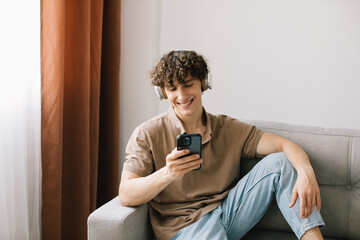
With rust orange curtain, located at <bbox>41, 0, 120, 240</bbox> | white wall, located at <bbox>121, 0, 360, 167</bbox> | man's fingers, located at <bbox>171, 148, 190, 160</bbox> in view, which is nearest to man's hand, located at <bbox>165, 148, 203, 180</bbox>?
man's fingers, located at <bbox>171, 148, 190, 160</bbox>

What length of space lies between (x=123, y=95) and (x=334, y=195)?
141cm

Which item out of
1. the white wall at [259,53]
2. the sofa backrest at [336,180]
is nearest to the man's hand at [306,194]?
the sofa backrest at [336,180]

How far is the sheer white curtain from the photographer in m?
1.47

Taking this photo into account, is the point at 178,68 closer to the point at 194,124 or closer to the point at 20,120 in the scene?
the point at 194,124

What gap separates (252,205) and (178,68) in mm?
597

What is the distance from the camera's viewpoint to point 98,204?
224 cm

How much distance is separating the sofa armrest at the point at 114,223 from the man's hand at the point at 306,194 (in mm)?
549

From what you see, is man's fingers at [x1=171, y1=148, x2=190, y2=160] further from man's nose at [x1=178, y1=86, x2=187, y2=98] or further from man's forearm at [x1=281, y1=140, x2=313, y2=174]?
man's forearm at [x1=281, y1=140, x2=313, y2=174]

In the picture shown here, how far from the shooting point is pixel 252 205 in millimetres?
1403

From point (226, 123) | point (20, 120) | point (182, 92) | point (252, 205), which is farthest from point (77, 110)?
point (252, 205)

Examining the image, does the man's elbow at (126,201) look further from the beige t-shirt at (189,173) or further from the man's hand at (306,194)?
the man's hand at (306,194)

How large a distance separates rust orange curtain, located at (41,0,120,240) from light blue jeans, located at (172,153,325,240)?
2.30 feet

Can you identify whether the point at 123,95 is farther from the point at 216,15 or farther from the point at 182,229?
the point at 182,229

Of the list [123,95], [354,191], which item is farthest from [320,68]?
[123,95]
